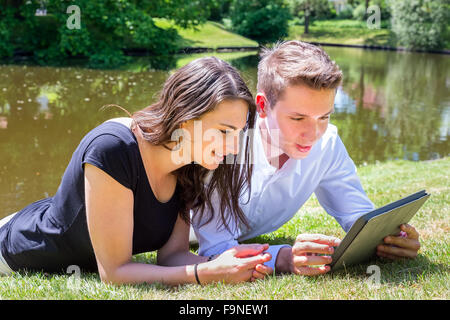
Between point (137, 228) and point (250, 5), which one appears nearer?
point (137, 228)

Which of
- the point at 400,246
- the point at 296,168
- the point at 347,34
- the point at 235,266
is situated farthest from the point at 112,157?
the point at 347,34

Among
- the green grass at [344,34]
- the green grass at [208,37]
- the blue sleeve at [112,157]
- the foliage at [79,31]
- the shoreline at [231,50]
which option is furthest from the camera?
the green grass at [344,34]

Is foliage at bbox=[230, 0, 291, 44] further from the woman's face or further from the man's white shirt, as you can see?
the woman's face

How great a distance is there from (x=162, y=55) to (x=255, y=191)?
19.7 metres

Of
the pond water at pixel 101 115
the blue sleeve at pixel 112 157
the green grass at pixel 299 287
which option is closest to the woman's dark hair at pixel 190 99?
the blue sleeve at pixel 112 157

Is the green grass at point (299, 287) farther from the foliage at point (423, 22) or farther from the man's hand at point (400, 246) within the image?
the foliage at point (423, 22)

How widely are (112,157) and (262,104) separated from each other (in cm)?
96

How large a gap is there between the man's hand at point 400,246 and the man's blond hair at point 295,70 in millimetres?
874

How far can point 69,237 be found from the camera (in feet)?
7.77

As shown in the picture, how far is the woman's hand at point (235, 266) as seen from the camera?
2223 mm

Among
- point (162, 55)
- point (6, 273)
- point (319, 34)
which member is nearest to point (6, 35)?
point (162, 55)

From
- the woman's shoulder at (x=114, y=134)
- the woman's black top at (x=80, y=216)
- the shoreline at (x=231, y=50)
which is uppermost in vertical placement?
the shoreline at (x=231, y=50)

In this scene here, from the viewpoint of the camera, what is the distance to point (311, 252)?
2262 mm

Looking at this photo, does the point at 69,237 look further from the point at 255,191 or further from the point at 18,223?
the point at 255,191
